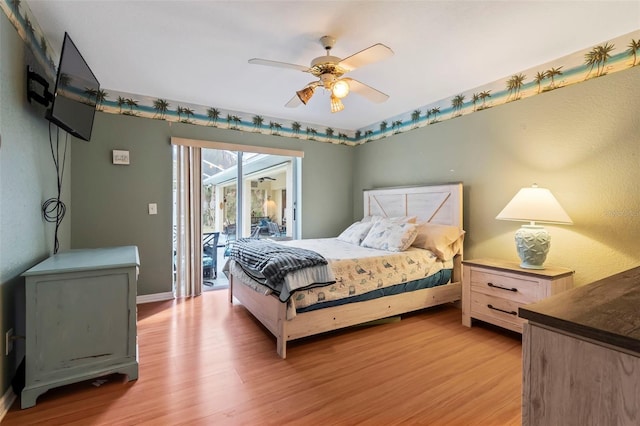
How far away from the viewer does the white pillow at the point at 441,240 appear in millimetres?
3219

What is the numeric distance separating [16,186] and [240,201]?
2.73 metres

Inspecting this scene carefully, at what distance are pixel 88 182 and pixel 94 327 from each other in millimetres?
2123

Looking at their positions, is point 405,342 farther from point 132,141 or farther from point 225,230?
point 132,141

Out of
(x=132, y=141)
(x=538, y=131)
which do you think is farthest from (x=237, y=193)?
(x=538, y=131)

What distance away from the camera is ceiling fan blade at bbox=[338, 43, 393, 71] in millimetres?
1976

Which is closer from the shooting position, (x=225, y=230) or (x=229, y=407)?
(x=229, y=407)

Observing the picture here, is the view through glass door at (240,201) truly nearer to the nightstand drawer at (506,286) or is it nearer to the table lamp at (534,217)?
the nightstand drawer at (506,286)

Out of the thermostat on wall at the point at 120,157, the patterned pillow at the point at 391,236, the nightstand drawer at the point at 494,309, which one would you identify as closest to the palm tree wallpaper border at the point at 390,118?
the thermostat on wall at the point at 120,157

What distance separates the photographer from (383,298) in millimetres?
2830

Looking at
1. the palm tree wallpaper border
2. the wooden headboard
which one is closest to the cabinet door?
the palm tree wallpaper border

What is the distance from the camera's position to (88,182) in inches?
131

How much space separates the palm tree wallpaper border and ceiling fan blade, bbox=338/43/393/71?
1746mm

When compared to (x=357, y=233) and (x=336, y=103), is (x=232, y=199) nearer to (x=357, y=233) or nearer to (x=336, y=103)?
(x=357, y=233)

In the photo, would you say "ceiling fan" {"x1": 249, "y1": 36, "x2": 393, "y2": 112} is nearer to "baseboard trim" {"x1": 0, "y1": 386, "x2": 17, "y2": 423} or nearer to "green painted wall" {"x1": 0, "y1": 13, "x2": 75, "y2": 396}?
"green painted wall" {"x1": 0, "y1": 13, "x2": 75, "y2": 396}
